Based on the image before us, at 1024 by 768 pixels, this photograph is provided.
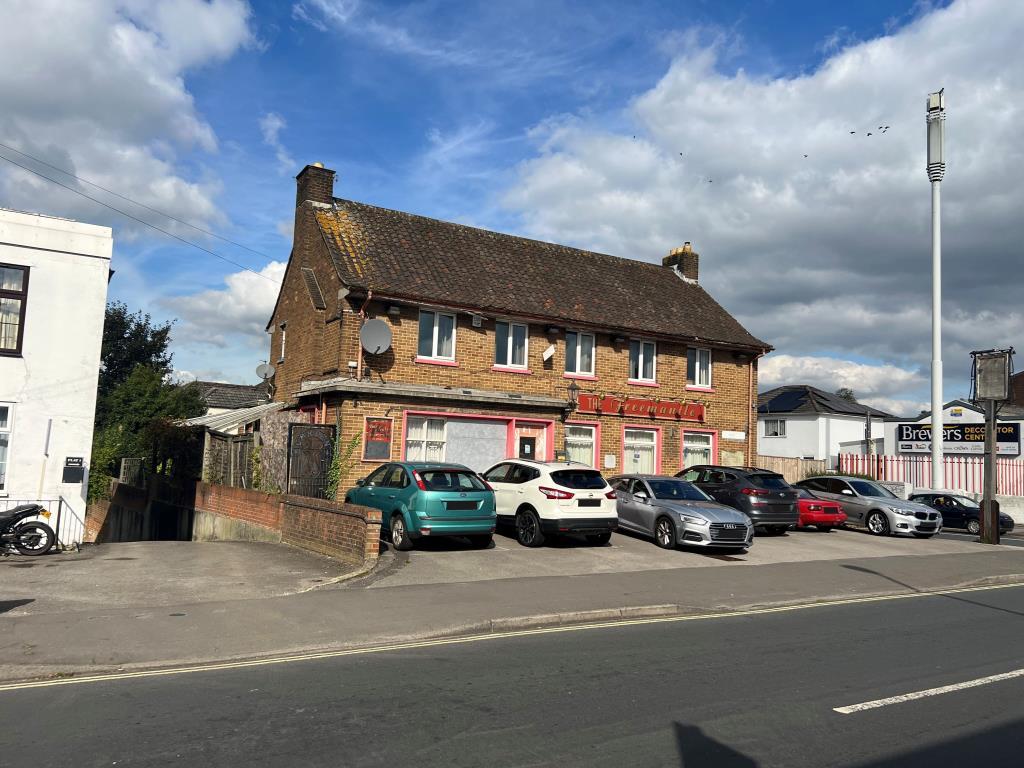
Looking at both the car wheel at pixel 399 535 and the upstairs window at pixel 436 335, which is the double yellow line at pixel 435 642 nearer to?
the car wheel at pixel 399 535

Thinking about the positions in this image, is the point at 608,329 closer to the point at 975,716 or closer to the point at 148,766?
the point at 975,716

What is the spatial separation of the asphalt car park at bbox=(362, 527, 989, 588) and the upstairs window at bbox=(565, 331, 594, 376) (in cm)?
641

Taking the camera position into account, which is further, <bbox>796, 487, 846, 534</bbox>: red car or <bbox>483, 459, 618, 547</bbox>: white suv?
<bbox>796, 487, 846, 534</bbox>: red car

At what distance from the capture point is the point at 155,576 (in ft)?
39.8

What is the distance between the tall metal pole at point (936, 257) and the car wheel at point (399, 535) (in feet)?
65.2

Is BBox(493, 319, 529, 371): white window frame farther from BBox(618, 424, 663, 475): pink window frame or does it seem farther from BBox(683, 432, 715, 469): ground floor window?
BBox(683, 432, 715, 469): ground floor window

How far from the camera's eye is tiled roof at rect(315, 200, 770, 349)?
2131 cm

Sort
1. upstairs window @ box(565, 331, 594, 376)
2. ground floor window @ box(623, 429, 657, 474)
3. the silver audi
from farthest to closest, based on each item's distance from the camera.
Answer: ground floor window @ box(623, 429, 657, 474), upstairs window @ box(565, 331, 594, 376), the silver audi

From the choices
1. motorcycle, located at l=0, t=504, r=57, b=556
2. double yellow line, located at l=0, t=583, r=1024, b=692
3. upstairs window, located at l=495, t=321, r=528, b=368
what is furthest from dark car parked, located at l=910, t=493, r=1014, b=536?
motorcycle, located at l=0, t=504, r=57, b=556

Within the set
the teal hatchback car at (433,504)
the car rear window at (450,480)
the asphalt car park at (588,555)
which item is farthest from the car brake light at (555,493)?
the car rear window at (450,480)

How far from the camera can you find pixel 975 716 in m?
6.14

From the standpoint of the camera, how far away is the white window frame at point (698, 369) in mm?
25797

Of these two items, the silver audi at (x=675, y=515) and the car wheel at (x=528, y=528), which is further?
the silver audi at (x=675, y=515)

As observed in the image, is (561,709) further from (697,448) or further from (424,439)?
(697,448)
